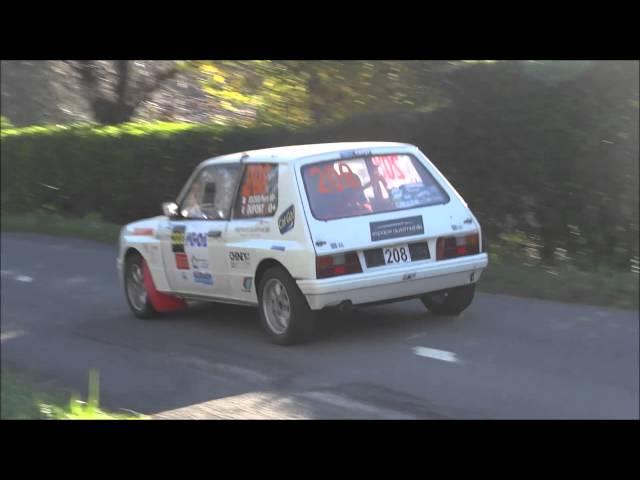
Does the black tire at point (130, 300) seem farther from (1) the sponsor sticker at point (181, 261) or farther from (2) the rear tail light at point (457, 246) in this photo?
(2) the rear tail light at point (457, 246)

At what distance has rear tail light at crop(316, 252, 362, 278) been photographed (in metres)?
8.79

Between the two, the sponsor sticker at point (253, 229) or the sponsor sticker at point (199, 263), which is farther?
the sponsor sticker at point (199, 263)

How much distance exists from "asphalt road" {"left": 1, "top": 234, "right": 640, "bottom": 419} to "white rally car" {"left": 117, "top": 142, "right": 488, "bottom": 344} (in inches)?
17.2

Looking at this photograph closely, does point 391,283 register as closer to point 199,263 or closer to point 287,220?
point 287,220

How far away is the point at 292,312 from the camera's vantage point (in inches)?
358

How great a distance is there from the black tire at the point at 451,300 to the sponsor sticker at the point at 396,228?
743 mm

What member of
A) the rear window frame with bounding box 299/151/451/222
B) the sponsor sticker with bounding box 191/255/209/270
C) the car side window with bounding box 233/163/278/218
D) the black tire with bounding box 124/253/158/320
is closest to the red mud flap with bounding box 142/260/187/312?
the black tire with bounding box 124/253/158/320

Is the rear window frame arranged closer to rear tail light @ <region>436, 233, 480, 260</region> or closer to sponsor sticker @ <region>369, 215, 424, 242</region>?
sponsor sticker @ <region>369, 215, 424, 242</region>

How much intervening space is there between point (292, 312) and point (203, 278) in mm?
1662

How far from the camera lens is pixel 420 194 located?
9.47 metres

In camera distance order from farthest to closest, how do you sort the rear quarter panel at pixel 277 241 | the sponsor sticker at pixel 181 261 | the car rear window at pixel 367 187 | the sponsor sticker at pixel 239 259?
the sponsor sticker at pixel 181 261 < the sponsor sticker at pixel 239 259 < the car rear window at pixel 367 187 < the rear quarter panel at pixel 277 241

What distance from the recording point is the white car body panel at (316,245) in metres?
8.87

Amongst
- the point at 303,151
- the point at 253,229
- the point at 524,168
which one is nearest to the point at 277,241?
the point at 253,229

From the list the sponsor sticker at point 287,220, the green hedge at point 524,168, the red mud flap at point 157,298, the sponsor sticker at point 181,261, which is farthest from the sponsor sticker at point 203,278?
the green hedge at point 524,168
